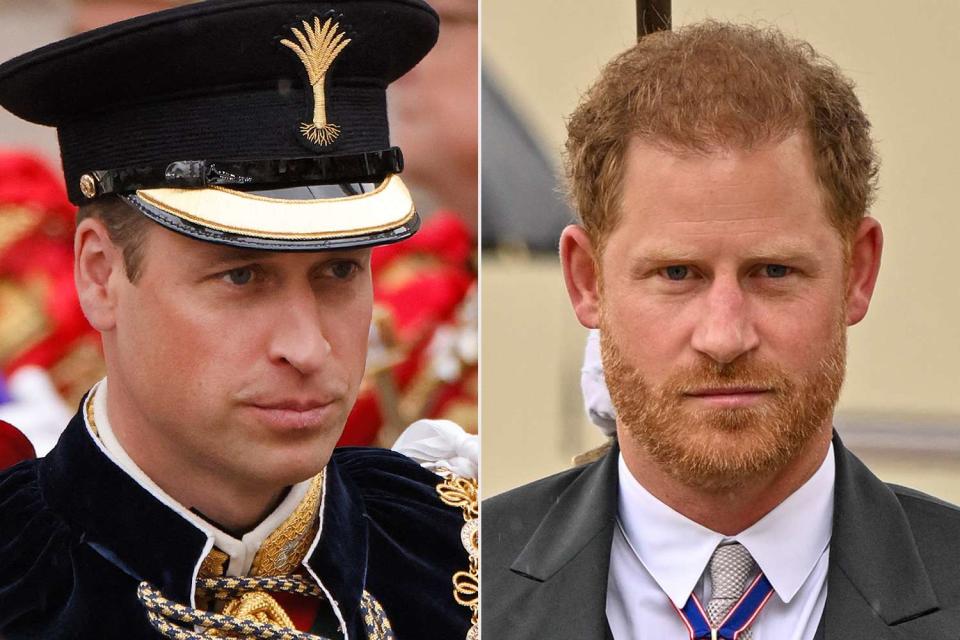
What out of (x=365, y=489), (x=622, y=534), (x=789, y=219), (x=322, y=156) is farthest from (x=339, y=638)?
(x=789, y=219)

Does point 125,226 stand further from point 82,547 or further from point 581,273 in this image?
point 581,273

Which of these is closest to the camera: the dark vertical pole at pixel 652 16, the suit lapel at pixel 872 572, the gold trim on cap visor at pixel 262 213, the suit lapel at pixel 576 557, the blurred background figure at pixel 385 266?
the gold trim on cap visor at pixel 262 213

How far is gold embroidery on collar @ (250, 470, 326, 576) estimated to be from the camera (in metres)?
2.91

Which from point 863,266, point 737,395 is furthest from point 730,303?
point 863,266

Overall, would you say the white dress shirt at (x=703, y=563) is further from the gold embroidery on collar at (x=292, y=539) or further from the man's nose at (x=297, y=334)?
the man's nose at (x=297, y=334)

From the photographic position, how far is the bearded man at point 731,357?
9.32 ft

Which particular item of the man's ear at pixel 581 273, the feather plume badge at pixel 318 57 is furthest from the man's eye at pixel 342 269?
the man's ear at pixel 581 273

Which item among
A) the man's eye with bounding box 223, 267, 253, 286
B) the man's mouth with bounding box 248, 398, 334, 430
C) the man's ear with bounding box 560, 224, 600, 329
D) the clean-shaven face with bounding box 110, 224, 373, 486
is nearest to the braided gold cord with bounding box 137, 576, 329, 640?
the clean-shaven face with bounding box 110, 224, 373, 486

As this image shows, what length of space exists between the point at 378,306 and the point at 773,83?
34.4 inches

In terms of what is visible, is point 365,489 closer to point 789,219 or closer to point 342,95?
point 342,95

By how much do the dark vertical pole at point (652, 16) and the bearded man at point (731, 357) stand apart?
14cm

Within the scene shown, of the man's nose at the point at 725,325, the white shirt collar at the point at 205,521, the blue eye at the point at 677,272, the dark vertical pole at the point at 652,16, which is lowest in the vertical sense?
the white shirt collar at the point at 205,521

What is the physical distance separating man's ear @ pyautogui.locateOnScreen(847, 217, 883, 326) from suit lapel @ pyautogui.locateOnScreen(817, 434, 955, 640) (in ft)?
0.90

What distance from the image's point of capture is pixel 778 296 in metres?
2.86
